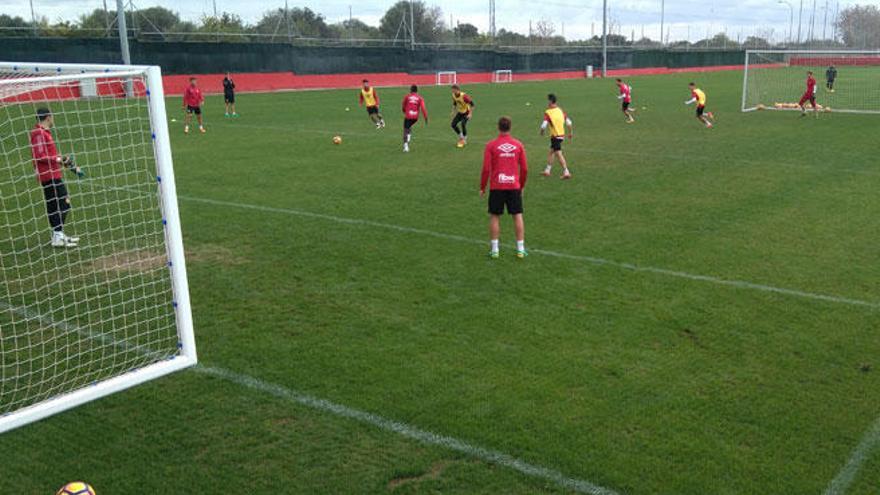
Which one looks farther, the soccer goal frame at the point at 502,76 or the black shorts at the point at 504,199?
the soccer goal frame at the point at 502,76

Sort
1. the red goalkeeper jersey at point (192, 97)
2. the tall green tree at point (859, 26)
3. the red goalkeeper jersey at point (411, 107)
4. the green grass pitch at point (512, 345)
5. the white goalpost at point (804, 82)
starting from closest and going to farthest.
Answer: the green grass pitch at point (512, 345) → the red goalkeeper jersey at point (411, 107) → the red goalkeeper jersey at point (192, 97) → the white goalpost at point (804, 82) → the tall green tree at point (859, 26)

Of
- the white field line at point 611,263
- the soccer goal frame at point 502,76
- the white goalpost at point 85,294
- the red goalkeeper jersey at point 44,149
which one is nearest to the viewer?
the white goalpost at point 85,294

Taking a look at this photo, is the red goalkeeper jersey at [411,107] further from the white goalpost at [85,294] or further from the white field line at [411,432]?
the white field line at [411,432]

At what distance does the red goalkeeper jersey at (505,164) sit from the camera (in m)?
9.57

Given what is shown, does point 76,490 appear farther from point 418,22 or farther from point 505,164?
point 418,22

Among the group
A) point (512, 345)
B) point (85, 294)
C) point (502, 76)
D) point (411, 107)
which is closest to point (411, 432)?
point (512, 345)

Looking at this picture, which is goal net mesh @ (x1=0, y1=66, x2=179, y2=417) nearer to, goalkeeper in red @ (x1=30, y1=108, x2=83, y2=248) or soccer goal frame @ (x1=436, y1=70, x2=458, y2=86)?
goalkeeper in red @ (x1=30, y1=108, x2=83, y2=248)

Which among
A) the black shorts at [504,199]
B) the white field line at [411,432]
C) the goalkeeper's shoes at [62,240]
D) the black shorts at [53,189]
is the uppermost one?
the black shorts at [53,189]

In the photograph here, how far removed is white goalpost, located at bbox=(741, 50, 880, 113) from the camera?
111 ft

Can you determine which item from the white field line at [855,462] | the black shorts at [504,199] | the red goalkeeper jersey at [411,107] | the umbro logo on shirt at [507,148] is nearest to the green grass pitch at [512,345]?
the white field line at [855,462]

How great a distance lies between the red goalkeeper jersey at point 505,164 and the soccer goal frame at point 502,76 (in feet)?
176

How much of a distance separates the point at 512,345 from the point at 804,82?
42.4 m

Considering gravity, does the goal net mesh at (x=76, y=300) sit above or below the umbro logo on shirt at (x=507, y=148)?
below

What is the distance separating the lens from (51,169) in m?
10.3
